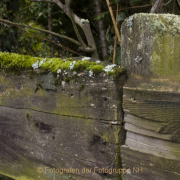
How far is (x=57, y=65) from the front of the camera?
3.94ft

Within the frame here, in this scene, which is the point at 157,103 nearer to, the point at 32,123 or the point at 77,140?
the point at 77,140

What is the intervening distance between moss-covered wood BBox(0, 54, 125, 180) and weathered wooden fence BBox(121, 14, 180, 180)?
116 millimetres

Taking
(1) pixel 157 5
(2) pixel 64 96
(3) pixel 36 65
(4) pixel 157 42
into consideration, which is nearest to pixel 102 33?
(1) pixel 157 5

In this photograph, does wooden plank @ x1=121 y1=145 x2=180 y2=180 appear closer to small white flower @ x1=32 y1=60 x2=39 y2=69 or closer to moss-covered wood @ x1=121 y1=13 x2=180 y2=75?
moss-covered wood @ x1=121 y1=13 x2=180 y2=75

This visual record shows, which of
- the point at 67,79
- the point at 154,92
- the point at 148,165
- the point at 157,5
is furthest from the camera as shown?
the point at 157,5

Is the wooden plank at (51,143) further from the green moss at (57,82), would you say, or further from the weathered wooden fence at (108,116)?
the green moss at (57,82)

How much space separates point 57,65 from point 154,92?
26.2 inches

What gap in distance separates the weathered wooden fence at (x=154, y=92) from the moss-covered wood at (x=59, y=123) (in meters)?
0.12

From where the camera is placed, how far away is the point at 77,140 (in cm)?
121

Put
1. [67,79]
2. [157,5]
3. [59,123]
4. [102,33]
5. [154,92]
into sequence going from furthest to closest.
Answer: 1. [102,33]
2. [157,5]
3. [59,123]
4. [67,79]
5. [154,92]

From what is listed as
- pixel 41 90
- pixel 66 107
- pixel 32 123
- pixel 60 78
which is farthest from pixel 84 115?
pixel 32 123

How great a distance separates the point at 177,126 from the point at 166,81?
224 mm

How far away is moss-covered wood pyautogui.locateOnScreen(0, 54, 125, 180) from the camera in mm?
1060

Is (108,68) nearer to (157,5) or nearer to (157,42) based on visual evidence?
(157,42)
